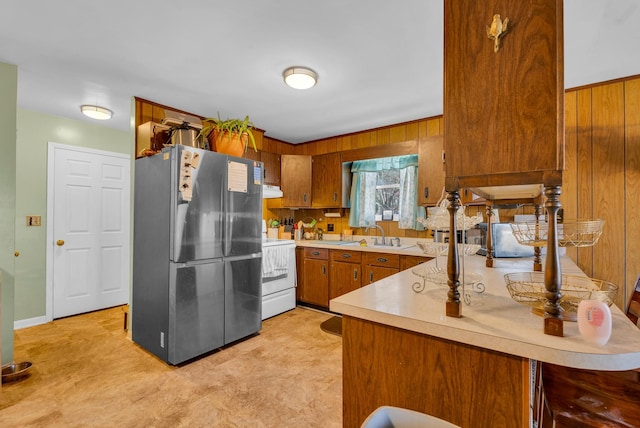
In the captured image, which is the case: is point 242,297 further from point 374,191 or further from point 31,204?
point 31,204

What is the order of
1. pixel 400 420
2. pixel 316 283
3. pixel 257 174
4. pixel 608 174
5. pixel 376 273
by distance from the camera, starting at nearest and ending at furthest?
pixel 400 420, pixel 608 174, pixel 257 174, pixel 376 273, pixel 316 283

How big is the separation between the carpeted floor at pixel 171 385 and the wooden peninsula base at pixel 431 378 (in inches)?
34.7

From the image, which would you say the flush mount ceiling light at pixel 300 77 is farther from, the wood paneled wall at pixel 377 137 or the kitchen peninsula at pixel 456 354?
the kitchen peninsula at pixel 456 354

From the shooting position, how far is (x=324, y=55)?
2297 mm

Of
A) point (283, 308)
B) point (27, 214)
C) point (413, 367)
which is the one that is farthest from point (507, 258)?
point (27, 214)

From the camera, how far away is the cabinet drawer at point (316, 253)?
3828 millimetres

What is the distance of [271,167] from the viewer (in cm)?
433

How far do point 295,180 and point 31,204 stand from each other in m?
3.11

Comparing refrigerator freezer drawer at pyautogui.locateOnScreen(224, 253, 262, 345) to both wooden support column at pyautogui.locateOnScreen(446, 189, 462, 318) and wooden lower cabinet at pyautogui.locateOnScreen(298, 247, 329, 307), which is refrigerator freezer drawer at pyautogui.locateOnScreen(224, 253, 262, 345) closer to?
wooden lower cabinet at pyautogui.locateOnScreen(298, 247, 329, 307)

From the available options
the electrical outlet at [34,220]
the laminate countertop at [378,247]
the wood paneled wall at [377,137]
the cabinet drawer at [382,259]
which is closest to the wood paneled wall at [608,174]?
the wood paneled wall at [377,137]

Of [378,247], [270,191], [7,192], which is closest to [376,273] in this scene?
[378,247]

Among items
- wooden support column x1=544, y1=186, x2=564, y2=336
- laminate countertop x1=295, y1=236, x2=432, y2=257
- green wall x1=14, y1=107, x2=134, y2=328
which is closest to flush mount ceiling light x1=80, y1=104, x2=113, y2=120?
green wall x1=14, y1=107, x2=134, y2=328

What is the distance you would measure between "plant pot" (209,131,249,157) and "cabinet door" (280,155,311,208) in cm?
154

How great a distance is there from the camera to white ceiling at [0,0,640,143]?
1.80 m
